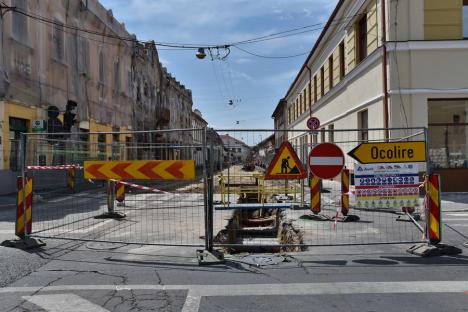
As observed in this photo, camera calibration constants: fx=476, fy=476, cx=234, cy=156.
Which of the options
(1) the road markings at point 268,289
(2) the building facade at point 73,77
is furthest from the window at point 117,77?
(1) the road markings at point 268,289

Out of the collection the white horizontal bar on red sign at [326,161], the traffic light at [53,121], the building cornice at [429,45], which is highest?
the building cornice at [429,45]

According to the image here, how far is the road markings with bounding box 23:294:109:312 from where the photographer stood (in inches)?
188

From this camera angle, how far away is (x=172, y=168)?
7.51m

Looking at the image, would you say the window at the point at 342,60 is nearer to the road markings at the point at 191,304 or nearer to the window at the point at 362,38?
the window at the point at 362,38

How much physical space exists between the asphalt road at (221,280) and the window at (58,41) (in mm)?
16288

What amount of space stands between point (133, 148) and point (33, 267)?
3864mm

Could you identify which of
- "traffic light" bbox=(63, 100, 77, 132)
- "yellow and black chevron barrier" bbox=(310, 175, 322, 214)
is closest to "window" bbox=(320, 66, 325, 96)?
"traffic light" bbox=(63, 100, 77, 132)

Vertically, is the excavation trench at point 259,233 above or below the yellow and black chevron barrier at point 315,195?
below

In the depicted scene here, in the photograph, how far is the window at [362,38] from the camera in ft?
63.4

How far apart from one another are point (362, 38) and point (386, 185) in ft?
45.3

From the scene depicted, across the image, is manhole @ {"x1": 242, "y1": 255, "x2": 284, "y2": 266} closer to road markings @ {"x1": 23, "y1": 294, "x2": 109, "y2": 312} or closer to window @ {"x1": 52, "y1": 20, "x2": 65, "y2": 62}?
road markings @ {"x1": 23, "y1": 294, "x2": 109, "y2": 312}

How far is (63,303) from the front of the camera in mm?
4953

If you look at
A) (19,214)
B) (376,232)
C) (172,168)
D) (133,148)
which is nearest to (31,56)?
(133,148)

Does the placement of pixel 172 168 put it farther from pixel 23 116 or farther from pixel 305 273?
pixel 23 116
